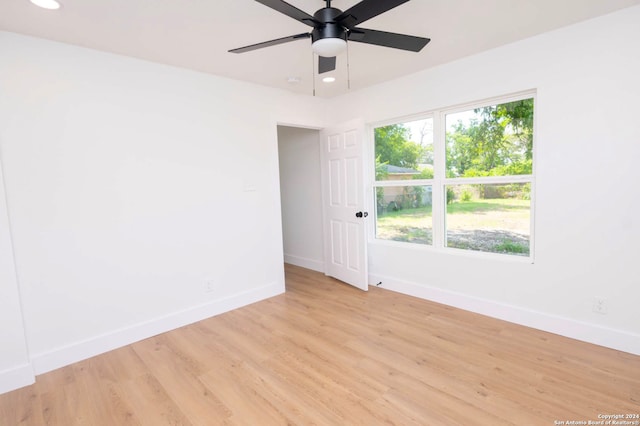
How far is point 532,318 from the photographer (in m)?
2.86

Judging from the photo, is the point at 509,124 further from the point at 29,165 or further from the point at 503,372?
the point at 29,165

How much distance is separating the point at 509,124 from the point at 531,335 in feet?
6.11

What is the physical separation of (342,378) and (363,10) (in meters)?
2.24

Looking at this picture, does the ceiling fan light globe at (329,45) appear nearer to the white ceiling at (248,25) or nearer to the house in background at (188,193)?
the white ceiling at (248,25)

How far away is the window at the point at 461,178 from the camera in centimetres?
296

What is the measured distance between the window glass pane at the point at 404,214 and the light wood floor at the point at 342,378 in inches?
39.8

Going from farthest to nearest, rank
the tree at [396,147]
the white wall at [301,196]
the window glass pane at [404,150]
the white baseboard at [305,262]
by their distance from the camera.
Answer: the white baseboard at [305,262], the white wall at [301,196], the tree at [396,147], the window glass pane at [404,150]

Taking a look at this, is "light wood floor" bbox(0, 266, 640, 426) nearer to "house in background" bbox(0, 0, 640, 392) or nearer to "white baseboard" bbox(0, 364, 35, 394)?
"white baseboard" bbox(0, 364, 35, 394)

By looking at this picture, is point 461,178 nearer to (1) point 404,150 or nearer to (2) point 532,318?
(1) point 404,150

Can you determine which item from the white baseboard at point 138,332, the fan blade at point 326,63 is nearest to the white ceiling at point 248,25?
the fan blade at point 326,63

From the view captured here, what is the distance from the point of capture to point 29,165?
2359 millimetres

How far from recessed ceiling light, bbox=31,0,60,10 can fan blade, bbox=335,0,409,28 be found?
66.9 inches

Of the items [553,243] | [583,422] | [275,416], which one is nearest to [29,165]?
[275,416]

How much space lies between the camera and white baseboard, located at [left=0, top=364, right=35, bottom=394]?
2.20 m
